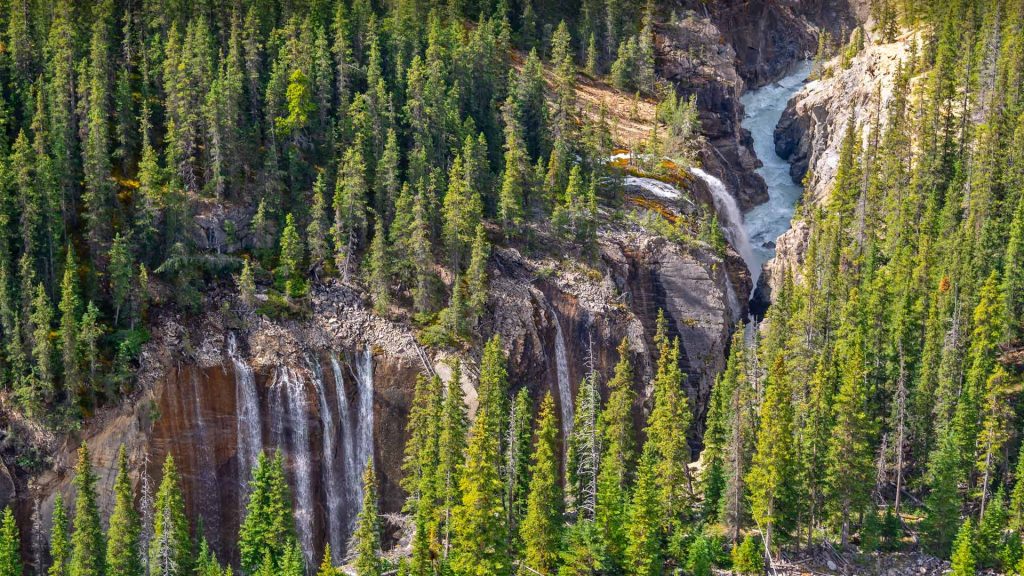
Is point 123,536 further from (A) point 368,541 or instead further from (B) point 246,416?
(B) point 246,416

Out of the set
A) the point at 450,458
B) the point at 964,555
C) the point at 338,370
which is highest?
the point at 338,370

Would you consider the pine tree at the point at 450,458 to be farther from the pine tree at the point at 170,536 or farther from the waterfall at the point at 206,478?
the waterfall at the point at 206,478

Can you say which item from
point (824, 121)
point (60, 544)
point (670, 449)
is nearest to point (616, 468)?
point (670, 449)

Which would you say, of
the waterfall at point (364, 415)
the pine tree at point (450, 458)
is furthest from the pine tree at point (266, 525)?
the waterfall at point (364, 415)

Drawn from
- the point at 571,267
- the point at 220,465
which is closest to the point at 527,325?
the point at 571,267

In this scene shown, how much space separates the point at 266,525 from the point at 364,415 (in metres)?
18.3

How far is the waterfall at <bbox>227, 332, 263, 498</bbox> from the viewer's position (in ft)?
343

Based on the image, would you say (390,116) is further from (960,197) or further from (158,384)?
(960,197)

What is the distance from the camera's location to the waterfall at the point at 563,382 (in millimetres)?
116812

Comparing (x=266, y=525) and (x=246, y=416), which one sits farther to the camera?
(x=246, y=416)

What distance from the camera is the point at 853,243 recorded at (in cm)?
12825

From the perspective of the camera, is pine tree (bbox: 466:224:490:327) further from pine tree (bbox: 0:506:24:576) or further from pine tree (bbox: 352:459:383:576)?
pine tree (bbox: 0:506:24:576)

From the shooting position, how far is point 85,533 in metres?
89.1

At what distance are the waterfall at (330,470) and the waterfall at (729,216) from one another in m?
51.5
